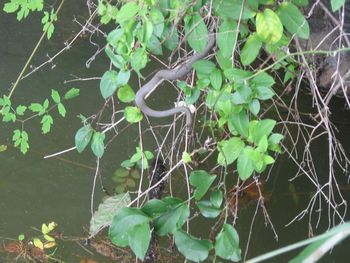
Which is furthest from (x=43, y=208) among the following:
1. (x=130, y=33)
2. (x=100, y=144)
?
(x=130, y=33)

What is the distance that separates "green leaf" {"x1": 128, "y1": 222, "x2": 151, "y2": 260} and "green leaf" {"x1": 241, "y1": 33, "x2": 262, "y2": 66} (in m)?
0.42

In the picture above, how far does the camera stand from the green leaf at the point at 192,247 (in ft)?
3.60

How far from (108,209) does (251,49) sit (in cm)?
97

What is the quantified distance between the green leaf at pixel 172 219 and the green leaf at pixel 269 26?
1.22ft

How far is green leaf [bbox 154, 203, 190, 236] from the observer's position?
1.12m

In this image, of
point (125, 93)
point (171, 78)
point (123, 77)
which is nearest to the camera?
point (123, 77)

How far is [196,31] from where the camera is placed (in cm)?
128

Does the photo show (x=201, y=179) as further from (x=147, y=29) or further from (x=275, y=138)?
(x=147, y=29)

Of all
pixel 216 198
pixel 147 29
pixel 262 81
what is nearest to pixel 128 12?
pixel 147 29

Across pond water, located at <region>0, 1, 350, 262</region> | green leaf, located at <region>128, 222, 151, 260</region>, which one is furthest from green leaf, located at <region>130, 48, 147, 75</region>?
pond water, located at <region>0, 1, 350, 262</region>

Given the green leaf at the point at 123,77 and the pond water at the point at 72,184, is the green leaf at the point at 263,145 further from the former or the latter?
the pond water at the point at 72,184

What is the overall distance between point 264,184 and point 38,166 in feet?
3.45

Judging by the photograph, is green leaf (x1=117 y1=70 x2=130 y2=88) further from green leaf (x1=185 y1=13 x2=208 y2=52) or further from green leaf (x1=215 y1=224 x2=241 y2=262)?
green leaf (x1=215 y1=224 x2=241 y2=262)

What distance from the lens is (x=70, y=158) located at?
2.67m
